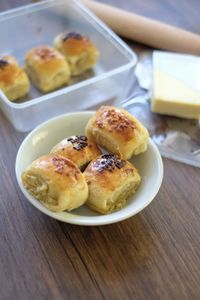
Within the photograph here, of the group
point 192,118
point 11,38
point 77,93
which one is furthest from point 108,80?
point 11,38

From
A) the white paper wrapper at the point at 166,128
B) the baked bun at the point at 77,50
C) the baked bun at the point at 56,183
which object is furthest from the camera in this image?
the baked bun at the point at 77,50

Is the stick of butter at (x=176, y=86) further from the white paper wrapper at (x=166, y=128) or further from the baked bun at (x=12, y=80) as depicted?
the baked bun at (x=12, y=80)

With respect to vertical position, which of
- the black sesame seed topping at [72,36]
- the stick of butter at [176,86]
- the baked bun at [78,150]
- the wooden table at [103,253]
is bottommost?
the wooden table at [103,253]

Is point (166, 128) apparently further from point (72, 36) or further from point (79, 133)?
point (72, 36)

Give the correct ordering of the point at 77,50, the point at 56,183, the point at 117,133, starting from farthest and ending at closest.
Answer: the point at 77,50 → the point at 117,133 → the point at 56,183

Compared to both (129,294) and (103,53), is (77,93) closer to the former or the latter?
(103,53)

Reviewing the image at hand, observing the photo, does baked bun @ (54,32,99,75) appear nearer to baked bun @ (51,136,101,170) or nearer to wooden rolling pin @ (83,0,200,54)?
wooden rolling pin @ (83,0,200,54)

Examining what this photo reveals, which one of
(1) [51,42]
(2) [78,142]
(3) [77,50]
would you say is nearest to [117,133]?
(2) [78,142]

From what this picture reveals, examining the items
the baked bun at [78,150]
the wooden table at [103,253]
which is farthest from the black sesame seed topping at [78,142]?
the wooden table at [103,253]
